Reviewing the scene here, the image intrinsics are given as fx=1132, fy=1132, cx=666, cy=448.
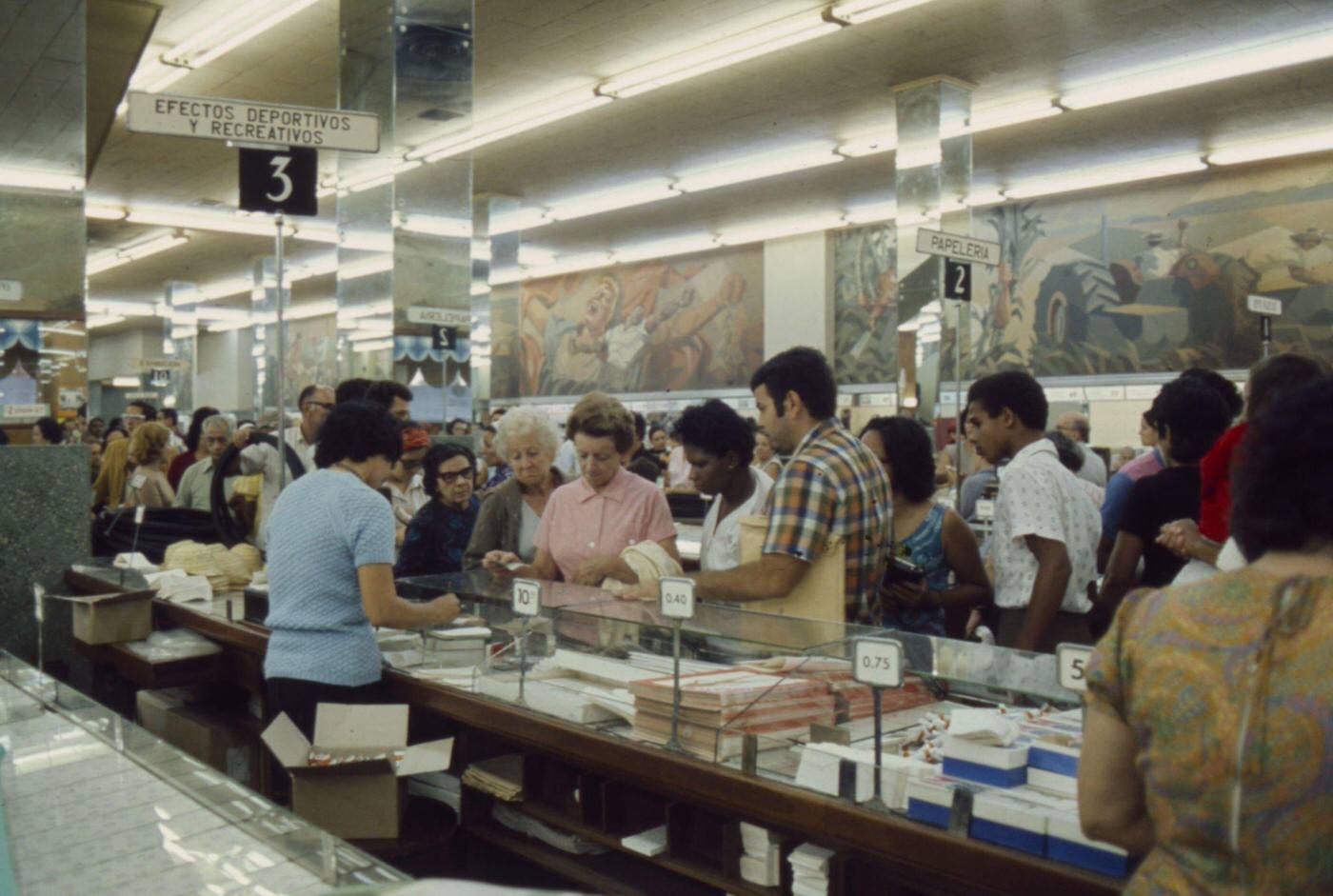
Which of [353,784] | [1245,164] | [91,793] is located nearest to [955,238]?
[353,784]

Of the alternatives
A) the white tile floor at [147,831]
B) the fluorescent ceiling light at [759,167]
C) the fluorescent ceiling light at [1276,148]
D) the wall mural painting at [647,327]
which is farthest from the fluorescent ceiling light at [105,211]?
the white tile floor at [147,831]

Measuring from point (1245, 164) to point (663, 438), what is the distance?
7645mm

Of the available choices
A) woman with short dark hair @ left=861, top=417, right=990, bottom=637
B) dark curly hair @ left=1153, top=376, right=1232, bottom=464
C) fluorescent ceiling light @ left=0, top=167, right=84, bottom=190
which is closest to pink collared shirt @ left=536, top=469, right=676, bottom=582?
woman with short dark hair @ left=861, top=417, right=990, bottom=637

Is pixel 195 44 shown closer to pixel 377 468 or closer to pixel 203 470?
pixel 203 470

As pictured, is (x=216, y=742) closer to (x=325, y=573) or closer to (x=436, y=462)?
(x=436, y=462)

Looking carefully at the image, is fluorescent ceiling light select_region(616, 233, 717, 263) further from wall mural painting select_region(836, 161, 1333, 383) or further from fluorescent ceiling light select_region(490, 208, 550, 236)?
wall mural painting select_region(836, 161, 1333, 383)

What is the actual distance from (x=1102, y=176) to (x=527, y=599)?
1330cm

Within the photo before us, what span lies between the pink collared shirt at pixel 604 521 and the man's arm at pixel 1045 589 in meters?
1.25

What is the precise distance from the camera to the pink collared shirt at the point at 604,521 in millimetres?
3949

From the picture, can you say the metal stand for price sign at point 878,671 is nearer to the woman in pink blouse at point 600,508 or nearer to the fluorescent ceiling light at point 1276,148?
the woman in pink blouse at point 600,508

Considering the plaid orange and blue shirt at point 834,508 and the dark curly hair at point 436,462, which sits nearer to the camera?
the plaid orange and blue shirt at point 834,508

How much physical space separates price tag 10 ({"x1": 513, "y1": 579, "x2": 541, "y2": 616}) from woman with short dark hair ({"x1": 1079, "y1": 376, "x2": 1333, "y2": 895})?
5.60 feet

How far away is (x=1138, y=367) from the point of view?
1450cm

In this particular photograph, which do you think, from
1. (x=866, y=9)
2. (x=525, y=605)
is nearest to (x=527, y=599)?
(x=525, y=605)
